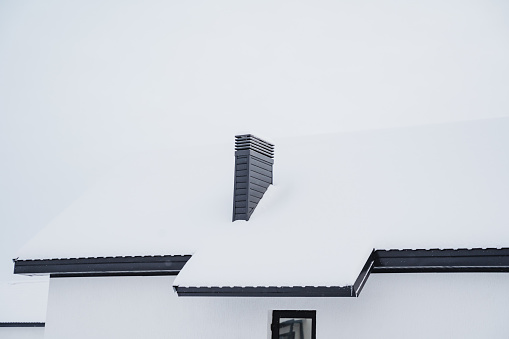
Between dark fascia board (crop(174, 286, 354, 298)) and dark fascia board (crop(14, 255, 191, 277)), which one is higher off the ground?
dark fascia board (crop(14, 255, 191, 277))

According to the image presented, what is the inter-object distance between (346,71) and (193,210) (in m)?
166

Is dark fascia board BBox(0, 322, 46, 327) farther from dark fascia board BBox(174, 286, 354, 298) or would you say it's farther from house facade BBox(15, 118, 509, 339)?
dark fascia board BBox(174, 286, 354, 298)

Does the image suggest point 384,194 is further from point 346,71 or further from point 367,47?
point 367,47

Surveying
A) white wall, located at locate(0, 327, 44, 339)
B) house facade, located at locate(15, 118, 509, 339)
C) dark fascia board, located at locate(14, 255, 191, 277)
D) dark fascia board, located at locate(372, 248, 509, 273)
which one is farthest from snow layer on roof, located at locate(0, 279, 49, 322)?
dark fascia board, located at locate(372, 248, 509, 273)

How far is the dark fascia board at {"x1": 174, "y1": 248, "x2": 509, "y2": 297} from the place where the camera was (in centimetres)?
988

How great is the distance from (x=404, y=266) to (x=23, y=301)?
2074 centimetres

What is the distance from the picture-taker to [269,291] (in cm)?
1064

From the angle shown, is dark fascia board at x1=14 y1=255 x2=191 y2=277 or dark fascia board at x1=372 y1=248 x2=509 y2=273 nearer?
dark fascia board at x1=372 y1=248 x2=509 y2=273

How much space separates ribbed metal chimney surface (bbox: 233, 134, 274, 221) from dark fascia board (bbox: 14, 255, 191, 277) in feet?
5.25

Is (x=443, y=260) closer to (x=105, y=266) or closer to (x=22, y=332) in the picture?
(x=105, y=266)

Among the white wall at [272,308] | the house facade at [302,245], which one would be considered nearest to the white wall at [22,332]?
the house facade at [302,245]

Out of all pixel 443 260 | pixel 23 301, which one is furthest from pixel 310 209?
pixel 23 301

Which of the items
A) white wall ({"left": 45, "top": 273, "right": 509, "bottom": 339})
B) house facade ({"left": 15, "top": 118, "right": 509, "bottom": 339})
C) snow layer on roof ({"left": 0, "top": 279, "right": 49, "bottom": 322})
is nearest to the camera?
white wall ({"left": 45, "top": 273, "right": 509, "bottom": 339})

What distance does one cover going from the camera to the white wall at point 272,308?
10180mm
